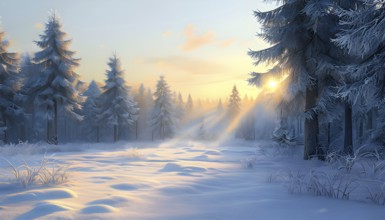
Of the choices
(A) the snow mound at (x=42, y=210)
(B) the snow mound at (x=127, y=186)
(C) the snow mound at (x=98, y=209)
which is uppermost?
(A) the snow mound at (x=42, y=210)

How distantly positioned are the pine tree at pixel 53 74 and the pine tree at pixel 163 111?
2204 cm

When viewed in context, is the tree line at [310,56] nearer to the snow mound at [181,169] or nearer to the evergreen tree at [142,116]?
the snow mound at [181,169]

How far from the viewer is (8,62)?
24500mm

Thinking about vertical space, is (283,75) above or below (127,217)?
above

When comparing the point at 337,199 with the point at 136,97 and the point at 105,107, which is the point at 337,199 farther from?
the point at 136,97

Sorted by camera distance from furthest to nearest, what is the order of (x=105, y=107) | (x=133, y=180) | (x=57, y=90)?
(x=105, y=107)
(x=57, y=90)
(x=133, y=180)

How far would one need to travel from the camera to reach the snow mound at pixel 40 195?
14.1 ft

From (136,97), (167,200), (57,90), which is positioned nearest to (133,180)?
(167,200)

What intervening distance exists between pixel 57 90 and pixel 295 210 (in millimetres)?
23951

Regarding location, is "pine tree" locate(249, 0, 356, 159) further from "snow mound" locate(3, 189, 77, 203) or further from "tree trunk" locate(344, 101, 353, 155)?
"snow mound" locate(3, 189, 77, 203)

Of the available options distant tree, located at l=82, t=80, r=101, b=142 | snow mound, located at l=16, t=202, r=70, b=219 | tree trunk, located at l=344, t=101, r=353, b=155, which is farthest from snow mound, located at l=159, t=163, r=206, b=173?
distant tree, located at l=82, t=80, r=101, b=142

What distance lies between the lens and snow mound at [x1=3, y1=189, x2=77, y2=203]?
431 centimetres

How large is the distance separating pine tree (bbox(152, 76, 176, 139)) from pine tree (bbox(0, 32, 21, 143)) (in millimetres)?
23074

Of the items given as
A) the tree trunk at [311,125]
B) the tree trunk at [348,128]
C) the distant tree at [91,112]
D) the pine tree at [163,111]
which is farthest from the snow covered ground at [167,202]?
the pine tree at [163,111]
